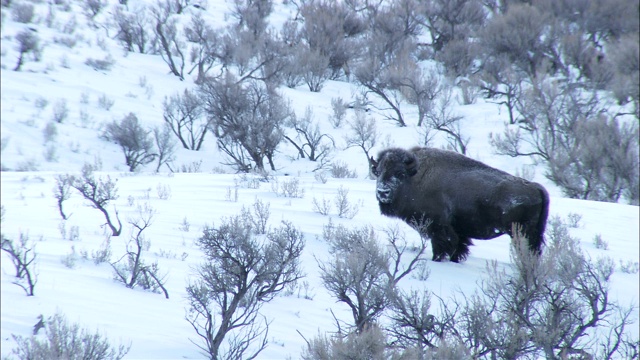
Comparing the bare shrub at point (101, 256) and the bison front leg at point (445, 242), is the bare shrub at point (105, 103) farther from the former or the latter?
the bison front leg at point (445, 242)

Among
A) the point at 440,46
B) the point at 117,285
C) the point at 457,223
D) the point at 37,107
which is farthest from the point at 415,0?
the point at 117,285

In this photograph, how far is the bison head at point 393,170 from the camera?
7.02 metres

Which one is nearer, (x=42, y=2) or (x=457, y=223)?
(x=457, y=223)

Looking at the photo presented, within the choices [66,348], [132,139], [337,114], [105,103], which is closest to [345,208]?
[66,348]

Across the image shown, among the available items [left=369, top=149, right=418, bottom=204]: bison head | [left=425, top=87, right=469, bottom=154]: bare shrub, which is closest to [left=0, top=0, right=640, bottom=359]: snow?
[left=425, top=87, right=469, bottom=154]: bare shrub

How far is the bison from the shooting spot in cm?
674

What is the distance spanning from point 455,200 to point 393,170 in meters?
0.77

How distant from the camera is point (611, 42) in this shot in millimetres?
26562

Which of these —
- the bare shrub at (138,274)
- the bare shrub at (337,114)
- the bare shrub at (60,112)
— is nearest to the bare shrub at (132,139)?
the bare shrub at (60,112)

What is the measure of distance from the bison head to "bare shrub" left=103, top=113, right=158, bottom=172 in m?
10.6

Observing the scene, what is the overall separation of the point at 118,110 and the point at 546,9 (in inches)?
816

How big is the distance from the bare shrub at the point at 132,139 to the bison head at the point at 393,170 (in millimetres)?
10645

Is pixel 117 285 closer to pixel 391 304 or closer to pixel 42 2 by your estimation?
pixel 391 304

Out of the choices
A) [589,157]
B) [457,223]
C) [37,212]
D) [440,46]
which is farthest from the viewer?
[440,46]
